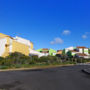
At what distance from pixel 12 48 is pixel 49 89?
34.6 metres

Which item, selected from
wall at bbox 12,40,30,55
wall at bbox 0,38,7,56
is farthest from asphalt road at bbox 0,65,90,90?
wall at bbox 12,40,30,55

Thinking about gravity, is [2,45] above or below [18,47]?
above

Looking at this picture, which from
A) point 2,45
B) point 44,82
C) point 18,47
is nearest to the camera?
point 44,82

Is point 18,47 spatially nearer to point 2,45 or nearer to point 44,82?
point 2,45

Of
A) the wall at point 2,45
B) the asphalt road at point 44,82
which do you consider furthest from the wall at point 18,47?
the asphalt road at point 44,82

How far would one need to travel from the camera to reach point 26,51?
157 feet

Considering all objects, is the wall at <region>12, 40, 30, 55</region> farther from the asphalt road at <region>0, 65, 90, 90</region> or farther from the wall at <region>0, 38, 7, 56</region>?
the asphalt road at <region>0, 65, 90, 90</region>

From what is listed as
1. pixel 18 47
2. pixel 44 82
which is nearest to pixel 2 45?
pixel 18 47

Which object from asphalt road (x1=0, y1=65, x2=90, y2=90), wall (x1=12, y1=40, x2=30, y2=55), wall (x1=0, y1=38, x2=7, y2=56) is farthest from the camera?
wall (x1=12, y1=40, x2=30, y2=55)

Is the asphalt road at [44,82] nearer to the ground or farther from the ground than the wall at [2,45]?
nearer to the ground

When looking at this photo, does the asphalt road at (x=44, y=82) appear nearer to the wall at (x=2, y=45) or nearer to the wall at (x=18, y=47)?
the wall at (x=2, y=45)

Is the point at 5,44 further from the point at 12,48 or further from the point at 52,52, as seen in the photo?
the point at 52,52

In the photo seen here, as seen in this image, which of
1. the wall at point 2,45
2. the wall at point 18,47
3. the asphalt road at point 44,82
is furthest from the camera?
the wall at point 18,47

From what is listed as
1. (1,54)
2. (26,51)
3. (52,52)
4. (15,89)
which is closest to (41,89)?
(15,89)
